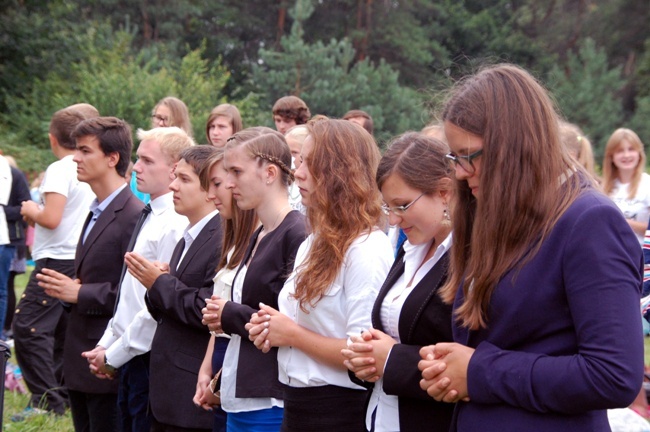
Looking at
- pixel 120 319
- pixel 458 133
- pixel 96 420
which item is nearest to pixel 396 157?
pixel 458 133

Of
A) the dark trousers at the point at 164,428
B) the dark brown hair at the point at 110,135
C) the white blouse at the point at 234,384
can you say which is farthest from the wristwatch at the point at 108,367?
the dark brown hair at the point at 110,135

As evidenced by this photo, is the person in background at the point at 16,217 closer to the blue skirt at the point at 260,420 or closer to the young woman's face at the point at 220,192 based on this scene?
the young woman's face at the point at 220,192

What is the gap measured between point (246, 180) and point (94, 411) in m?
1.96

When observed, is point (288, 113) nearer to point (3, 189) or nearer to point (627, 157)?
point (3, 189)

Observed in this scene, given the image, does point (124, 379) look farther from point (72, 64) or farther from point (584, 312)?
point (72, 64)

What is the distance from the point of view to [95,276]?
4883 mm

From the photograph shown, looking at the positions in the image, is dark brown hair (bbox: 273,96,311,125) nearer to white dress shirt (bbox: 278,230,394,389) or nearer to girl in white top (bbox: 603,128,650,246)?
girl in white top (bbox: 603,128,650,246)

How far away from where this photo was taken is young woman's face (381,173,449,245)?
114 inches

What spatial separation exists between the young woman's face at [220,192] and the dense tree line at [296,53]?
16068 mm

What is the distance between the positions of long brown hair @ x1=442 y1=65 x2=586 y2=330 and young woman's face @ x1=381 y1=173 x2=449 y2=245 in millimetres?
657

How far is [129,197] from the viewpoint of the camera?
5031 mm

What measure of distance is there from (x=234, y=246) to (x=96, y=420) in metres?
1.54

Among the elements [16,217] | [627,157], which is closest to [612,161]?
[627,157]

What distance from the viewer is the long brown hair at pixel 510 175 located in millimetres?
2104
